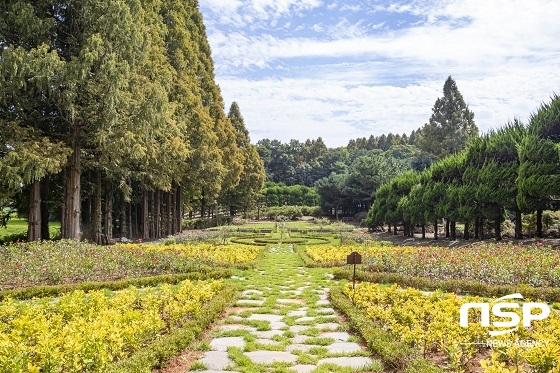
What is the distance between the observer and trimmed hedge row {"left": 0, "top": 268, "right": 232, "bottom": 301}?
28.3ft

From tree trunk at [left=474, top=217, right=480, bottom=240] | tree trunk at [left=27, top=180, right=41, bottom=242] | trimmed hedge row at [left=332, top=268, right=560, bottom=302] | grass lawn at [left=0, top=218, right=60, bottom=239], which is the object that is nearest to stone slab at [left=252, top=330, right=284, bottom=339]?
trimmed hedge row at [left=332, top=268, right=560, bottom=302]

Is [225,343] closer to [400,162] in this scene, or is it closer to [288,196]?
[400,162]

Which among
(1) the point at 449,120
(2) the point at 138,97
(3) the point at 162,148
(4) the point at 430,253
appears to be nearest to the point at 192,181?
(3) the point at 162,148

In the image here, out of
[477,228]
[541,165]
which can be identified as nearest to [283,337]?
[541,165]

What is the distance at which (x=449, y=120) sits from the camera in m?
49.7

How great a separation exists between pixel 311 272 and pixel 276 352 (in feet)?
24.7

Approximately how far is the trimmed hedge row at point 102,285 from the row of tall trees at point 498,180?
14166mm

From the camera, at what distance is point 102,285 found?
9.66 meters

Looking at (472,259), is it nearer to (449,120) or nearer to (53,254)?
(53,254)

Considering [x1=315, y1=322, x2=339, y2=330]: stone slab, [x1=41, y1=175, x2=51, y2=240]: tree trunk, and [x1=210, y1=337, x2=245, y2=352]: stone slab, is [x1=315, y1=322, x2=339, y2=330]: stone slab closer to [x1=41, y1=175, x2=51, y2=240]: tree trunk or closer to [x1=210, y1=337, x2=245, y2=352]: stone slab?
[x1=210, y1=337, x2=245, y2=352]: stone slab

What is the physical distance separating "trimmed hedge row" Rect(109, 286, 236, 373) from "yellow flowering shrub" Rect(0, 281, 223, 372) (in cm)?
15

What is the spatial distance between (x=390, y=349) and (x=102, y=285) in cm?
721

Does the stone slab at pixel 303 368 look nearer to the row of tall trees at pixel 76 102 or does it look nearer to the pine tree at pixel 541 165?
the row of tall trees at pixel 76 102

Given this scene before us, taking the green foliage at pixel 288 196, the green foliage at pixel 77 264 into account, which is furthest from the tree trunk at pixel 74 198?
the green foliage at pixel 288 196
